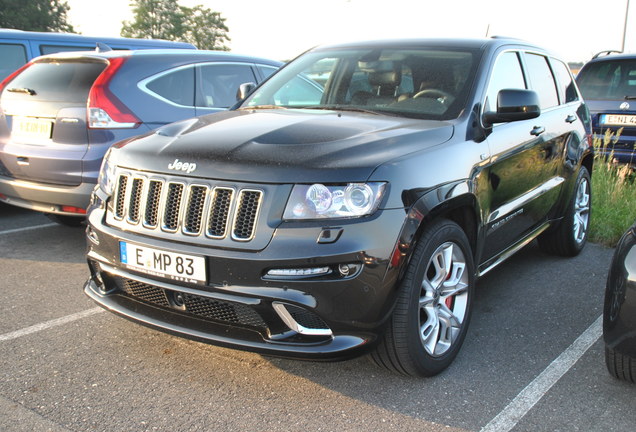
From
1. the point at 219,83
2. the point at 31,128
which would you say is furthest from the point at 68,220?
the point at 219,83

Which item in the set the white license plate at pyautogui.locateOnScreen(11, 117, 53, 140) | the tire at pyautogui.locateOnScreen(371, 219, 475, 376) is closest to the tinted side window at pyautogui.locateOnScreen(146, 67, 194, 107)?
the white license plate at pyautogui.locateOnScreen(11, 117, 53, 140)

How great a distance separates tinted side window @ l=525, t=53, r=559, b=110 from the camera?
461 centimetres

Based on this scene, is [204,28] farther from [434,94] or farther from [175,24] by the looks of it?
[434,94]

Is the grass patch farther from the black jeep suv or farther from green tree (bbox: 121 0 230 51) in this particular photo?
green tree (bbox: 121 0 230 51)

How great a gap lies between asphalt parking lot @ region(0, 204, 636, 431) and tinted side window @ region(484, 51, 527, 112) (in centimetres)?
133

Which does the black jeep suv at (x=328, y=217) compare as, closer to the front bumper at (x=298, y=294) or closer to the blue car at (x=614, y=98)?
the front bumper at (x=298, y=294)

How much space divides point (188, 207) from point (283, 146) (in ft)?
1.67

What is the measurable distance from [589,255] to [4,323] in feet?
14.8

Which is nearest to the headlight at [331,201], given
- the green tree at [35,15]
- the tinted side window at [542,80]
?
the tinted side window at [542,80]

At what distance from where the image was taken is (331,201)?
2.73m

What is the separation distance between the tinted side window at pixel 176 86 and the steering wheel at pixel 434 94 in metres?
2.49

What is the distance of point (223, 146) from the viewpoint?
3016mm

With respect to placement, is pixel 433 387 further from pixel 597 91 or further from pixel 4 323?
pixel 597 91

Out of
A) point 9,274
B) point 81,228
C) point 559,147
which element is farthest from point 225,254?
point 81,228
